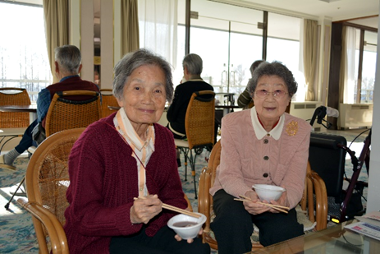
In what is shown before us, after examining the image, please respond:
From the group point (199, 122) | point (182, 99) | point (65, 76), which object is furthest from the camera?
point (182, 99)

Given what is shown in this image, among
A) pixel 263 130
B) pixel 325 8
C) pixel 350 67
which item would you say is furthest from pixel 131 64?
pixel 350 67

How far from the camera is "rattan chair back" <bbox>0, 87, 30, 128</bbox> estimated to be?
399cm

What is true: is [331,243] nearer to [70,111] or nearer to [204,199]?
[204,199]

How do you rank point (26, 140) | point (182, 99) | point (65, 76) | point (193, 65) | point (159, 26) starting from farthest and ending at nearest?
point (159, 26)
point (193, 65)
point (182, 99)
point (26, 140)
point (65, 76)

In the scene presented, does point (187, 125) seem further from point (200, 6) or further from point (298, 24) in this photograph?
point (298, 24)

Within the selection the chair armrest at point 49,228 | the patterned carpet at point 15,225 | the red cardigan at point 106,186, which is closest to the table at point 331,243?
the red cardigan at point 106,186

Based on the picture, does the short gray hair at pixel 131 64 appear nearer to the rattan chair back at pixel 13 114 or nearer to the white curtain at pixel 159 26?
the rattan chair back at pixel 13 114

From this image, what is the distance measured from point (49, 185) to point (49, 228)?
0.29 metres

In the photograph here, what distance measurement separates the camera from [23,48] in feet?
18.8

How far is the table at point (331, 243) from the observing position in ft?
3.94

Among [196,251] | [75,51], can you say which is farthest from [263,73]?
[75,51]

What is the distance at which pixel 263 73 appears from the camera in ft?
5.68

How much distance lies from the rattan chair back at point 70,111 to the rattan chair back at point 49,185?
4.44 ft

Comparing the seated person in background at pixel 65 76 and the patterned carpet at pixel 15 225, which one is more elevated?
the seated person in background at pixel 65 76
